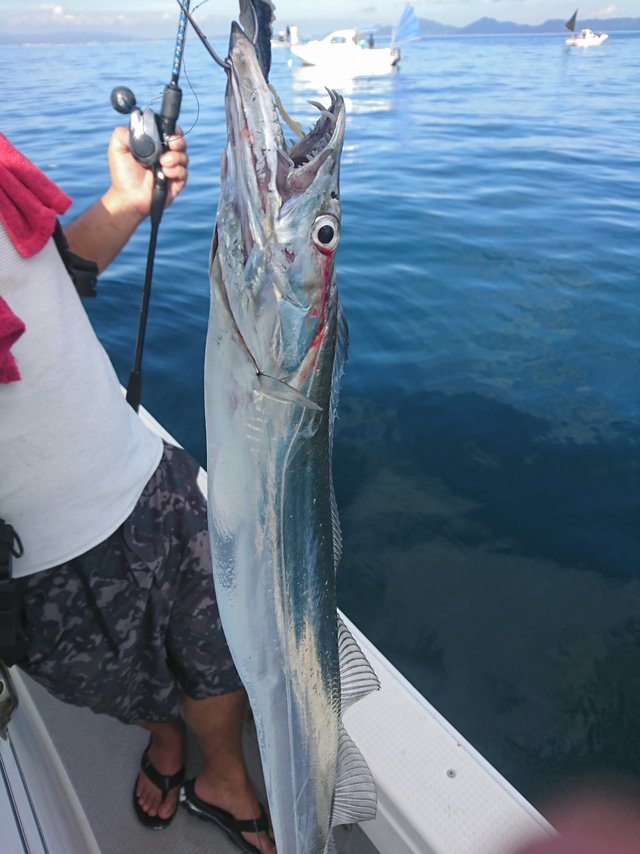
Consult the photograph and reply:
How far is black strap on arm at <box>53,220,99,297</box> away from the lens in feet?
5.09

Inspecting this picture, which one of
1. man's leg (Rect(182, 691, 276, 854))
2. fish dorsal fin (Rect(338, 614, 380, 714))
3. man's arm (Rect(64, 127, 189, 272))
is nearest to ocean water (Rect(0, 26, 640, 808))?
man's arm (Rect(64, 127, 189, 272))

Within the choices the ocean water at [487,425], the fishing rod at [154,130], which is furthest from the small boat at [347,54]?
the fishing rod at [154,130]

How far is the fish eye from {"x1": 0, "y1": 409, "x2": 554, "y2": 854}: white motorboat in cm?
131

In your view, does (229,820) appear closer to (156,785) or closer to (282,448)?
(156,785)

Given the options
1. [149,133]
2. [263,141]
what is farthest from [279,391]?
[149,133]

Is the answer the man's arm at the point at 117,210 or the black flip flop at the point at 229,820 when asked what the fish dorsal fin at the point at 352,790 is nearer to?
the black flip flop at the point at 229,820

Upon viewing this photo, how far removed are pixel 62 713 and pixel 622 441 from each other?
3.78m

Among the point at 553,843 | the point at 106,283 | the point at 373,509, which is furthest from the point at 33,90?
the point at 553,843

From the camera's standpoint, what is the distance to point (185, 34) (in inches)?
78.1

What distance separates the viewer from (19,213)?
4.61ft

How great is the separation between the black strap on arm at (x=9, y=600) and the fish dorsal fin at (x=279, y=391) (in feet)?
2.57

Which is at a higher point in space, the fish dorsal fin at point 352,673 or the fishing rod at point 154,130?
the fishing rod at point 154,130

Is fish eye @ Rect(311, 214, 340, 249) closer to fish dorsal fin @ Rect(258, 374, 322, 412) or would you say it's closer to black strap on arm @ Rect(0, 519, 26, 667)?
fish dorsal fin @ Rect(258, 374, 322, 412)

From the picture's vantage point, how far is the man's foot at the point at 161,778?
221 centimetres
